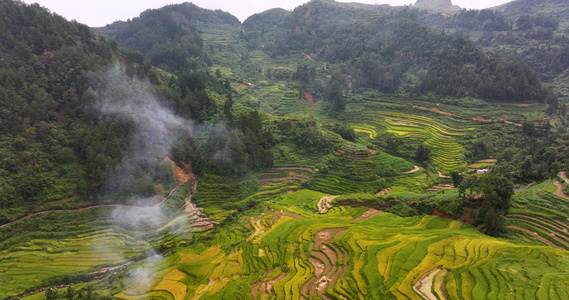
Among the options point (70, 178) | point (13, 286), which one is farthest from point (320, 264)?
point (70, 178)

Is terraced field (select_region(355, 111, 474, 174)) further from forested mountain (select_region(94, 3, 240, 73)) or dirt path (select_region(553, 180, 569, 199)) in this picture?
forested mountain (select_region(94, 3, 240, 73))

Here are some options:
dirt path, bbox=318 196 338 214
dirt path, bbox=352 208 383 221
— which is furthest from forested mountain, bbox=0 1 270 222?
dirt path, bbox=352 208 383 221

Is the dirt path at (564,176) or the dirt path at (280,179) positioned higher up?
the dirt path at (564,176)

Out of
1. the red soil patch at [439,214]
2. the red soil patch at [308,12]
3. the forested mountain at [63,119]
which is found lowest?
the red soil patch at [439,214]

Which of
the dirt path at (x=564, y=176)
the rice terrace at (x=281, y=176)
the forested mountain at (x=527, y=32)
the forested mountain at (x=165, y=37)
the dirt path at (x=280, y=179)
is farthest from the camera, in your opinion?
the forested mountain at (x=165, y=37)

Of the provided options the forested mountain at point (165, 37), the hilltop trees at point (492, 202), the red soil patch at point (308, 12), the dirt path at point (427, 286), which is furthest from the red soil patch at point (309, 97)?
the dirt path at point (427, 286)

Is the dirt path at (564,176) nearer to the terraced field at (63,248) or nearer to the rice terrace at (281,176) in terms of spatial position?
the rice terrace at (281,176)
